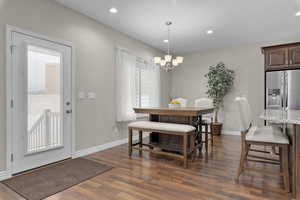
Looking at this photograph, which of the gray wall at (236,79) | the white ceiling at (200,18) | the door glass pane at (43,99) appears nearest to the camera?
the door glass pane at (43,99)

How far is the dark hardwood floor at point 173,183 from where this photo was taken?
1.90m

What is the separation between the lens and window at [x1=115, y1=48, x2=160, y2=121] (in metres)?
4.08

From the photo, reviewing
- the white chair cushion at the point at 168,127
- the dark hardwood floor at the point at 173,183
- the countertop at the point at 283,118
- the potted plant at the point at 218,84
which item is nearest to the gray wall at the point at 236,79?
the potted plant at the point at 218,84

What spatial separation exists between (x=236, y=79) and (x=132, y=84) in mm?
3233

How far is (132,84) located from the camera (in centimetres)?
446

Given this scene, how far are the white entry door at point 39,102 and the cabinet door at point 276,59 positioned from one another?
15.0 ft

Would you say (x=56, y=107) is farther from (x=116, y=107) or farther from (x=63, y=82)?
(x=116, y=107)

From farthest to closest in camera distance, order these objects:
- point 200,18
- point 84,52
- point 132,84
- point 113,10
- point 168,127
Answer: point 132,84, point 200,18, point 84,52, point 113,10, point 168,127

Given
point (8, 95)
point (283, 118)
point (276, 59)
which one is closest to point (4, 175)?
point (8, 95)

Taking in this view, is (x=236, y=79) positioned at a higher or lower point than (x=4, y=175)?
higher

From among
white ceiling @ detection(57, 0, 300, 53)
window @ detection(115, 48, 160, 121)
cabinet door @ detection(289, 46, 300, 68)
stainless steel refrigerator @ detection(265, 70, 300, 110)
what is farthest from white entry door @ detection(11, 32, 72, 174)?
cabinet door @ detection(289, 46, 300, 68)

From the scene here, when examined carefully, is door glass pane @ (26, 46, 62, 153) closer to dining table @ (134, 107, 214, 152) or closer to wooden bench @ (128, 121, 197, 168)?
wooden bench @ (128, 121, 197, 168)

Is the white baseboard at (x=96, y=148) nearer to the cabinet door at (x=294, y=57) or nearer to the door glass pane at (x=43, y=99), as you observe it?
the door glass pane at (x=43, y=99)

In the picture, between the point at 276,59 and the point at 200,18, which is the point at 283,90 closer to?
the point at 276,59
